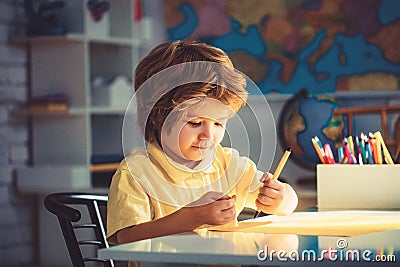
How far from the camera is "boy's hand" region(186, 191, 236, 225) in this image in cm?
119

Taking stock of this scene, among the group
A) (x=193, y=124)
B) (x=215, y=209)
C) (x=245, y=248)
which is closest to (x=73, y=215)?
(x=193, y=124)

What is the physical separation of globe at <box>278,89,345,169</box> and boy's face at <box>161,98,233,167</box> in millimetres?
1887

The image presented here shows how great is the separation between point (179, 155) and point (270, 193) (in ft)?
0.59

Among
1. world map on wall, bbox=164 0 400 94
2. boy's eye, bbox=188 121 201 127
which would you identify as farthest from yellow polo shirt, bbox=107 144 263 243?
world map on wall, bbox=164 0 400 94

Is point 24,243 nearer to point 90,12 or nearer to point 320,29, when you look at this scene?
point 90,12

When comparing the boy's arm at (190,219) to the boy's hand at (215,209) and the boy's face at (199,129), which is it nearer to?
the boy's hand at (215,209)

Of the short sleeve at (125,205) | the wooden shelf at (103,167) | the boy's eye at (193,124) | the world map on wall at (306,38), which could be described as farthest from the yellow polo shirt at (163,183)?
the wooden shelf at (103,167)

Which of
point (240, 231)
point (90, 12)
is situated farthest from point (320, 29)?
point (240, 231)

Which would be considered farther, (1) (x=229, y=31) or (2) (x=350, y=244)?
(1) (x=229, y=31)

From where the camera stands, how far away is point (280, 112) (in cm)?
373

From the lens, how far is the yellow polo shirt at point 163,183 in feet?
4.50

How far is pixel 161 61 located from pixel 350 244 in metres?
0.50

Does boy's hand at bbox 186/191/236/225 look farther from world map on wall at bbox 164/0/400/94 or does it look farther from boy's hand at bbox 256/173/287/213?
world map on wall at bbox 164/0/400/94

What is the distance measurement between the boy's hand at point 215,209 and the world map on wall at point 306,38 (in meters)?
2.36
